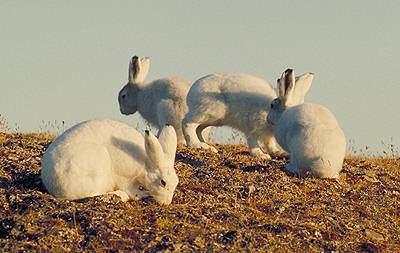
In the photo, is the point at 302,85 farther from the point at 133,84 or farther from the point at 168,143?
the point at 168,143

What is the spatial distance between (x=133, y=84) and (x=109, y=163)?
28.1ft

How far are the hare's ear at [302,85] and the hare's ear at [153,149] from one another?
6.11 meters

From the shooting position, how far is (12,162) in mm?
10070

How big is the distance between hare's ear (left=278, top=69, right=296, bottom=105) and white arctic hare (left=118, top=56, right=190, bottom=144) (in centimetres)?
212

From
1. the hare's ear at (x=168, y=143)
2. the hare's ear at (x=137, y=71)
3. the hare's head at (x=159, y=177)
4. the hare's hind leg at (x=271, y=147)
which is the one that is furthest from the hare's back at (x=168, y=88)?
the hare's head at (x=159, y=177)

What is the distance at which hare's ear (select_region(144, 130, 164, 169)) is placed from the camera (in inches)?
343

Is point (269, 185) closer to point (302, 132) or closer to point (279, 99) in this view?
point (302, 132)

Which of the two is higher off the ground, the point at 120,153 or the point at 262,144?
the point at 120,153

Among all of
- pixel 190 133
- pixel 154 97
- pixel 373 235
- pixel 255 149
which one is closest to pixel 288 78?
pixel 255 149

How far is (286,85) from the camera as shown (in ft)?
45.9

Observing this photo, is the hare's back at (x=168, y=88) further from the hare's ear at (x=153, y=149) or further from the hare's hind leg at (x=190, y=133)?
the hare's ear at (x=153, y=149)

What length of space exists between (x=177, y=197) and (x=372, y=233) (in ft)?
6.86

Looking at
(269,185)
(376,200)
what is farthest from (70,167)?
(376,200)

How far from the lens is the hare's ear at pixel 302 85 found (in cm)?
1471
